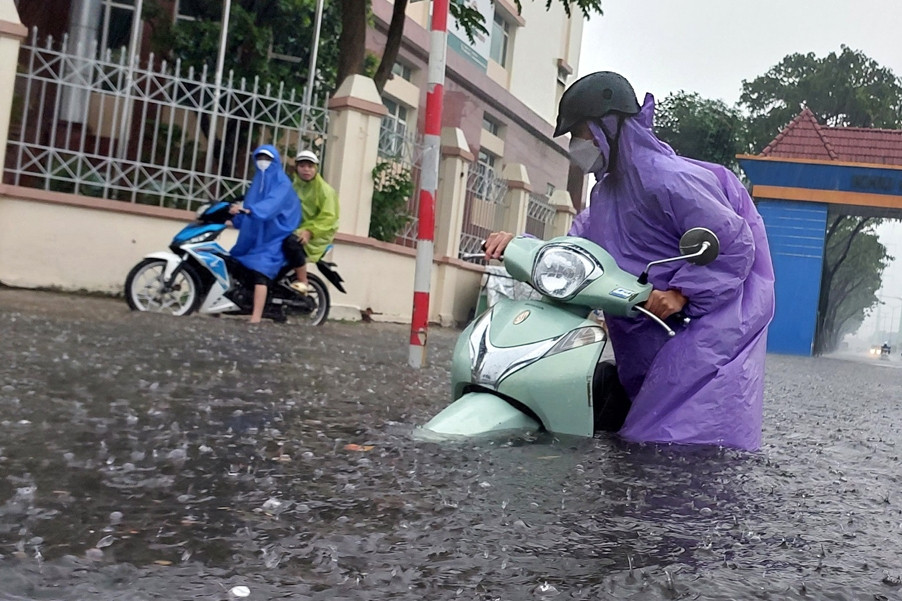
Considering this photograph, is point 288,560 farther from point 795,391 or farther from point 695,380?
point 795,391

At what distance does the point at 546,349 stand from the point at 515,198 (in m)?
13.0

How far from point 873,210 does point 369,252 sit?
15.1m

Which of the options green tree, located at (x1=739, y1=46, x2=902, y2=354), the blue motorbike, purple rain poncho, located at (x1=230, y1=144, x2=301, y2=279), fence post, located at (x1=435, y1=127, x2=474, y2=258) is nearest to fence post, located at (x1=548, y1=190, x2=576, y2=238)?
fence post, located at (x1=435, y1=127, x2=474, y2=258)

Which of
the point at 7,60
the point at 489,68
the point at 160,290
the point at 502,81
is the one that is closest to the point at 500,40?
the point at 502,81

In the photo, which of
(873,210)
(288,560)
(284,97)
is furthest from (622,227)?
(873,210)

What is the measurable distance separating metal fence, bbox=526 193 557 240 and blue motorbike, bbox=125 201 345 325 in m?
7.52

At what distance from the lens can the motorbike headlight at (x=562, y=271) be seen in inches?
131

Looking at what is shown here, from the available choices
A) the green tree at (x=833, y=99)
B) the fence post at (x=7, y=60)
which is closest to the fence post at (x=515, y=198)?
the fence post at (x=7, y=60)

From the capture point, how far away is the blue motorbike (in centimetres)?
908

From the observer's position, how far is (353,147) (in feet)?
39.4

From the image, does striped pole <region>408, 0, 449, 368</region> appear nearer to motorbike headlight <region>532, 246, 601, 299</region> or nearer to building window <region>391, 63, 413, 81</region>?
motorbike headlight <region>532, 246, 601, 299</region>

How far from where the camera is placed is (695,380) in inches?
139

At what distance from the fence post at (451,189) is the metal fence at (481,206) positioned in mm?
322

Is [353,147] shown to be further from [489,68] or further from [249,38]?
[489,68]
